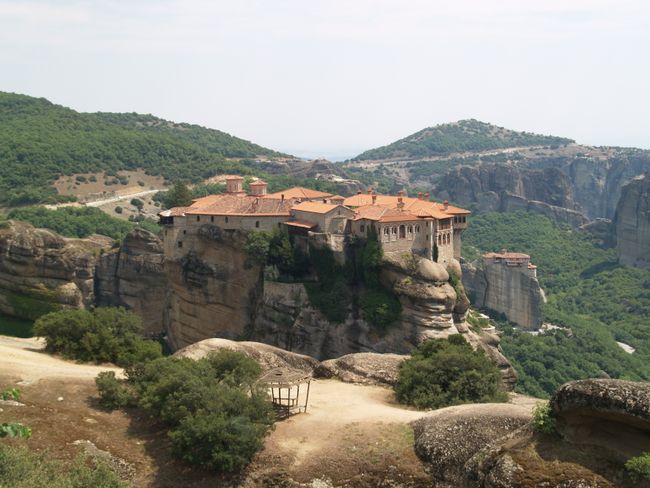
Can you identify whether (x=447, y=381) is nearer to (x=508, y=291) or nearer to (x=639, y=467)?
(x=639, y=467)

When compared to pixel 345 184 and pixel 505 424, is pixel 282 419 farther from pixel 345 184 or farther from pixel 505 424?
pixel 345 184

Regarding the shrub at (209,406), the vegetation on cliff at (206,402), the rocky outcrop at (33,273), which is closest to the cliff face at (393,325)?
the rocky outcrop at (33,273)

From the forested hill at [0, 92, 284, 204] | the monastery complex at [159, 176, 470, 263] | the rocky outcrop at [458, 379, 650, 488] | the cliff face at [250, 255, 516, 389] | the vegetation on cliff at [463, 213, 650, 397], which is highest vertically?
the forested hill at [0, 92, 284, 204]

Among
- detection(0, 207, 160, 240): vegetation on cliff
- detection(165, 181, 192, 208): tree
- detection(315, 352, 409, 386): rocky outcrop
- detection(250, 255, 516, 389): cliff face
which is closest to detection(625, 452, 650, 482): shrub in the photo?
detection(315, 352, 409, 386): rocky outcrop

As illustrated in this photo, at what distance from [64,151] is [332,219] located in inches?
3387

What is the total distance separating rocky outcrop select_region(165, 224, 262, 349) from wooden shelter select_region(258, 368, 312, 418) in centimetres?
3333

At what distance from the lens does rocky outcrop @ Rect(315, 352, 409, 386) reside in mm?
33500

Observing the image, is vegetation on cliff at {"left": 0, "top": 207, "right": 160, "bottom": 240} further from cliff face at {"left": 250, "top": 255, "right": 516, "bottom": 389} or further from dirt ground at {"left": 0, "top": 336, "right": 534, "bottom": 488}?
dirt ground at {"left": 0, "top": 336, "right": 534, "bottom": 488}

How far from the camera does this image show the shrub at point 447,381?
29.2m

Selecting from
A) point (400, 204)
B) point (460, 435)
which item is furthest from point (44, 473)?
point (400, 204)

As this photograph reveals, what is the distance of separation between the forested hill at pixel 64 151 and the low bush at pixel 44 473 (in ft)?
315

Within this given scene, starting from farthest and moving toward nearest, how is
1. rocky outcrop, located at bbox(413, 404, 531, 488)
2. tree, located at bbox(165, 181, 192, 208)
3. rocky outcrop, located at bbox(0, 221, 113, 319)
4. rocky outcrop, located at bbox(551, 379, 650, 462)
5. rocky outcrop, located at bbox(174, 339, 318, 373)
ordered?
tree, located at bbox(165, 181, 192, 208) → rocky outcrop, located at bbox(0, 221, 113, 319) → rocky outcrop, located at bbox(174, 339, 318, 373) → rocky outcrop, located at bbox(413, 404, 531, 488) → rocky outcrop, located at bbox(551, 379, 650, 462)

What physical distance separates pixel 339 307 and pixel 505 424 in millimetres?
36791

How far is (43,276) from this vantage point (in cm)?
6119
